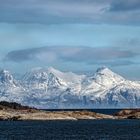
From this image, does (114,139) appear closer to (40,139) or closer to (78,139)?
(78,139)

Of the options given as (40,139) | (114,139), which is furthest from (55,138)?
(114,139)

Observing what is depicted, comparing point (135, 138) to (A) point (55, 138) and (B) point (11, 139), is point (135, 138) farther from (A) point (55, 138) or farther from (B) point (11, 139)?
(B) point (11, 139)

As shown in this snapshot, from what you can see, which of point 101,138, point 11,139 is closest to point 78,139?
point 101,138

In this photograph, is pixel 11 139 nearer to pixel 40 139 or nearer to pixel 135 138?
pixel 40 139

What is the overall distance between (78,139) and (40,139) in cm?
1042

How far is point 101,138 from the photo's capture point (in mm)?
171000

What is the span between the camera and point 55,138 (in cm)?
17325

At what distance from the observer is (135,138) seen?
563 ft

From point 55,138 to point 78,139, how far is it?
8.55m

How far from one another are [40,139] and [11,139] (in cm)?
793

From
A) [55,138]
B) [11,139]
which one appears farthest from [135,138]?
[11,139]

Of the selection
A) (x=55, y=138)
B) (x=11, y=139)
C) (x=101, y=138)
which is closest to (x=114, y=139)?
(x=101, y=138)

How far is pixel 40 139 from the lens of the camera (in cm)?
16788

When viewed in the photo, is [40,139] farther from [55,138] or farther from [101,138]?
[101,138]
